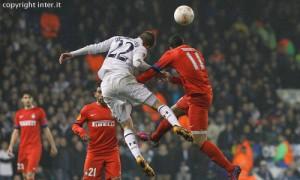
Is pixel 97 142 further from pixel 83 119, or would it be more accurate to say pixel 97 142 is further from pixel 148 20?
pixel 148 20

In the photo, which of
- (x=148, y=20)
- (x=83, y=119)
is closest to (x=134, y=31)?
(x=148, y=20)

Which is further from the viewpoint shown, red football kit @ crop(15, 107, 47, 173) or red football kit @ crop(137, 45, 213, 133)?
red football kit @ crop(15, 107, 47, 173)

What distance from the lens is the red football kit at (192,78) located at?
1330 centimetres

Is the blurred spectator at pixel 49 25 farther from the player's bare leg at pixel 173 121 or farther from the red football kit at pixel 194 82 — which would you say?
the player's bare leg at pixel 173 121

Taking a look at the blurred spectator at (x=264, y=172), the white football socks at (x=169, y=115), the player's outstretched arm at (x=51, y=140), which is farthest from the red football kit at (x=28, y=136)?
the blurred spectator at (x=264, y=172)

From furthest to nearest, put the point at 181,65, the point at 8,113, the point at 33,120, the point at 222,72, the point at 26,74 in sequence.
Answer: the point at 222,72 → the point at 26,74 → the point at 8,113 → the point at 33,120 → the point at 181,65

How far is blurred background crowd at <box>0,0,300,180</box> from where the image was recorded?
19625mm

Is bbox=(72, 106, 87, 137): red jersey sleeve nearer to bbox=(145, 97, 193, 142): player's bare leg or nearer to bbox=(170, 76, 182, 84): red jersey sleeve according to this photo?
bbox=(145, 97, 193, 142): player's bare leg

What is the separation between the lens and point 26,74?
21.5 meters

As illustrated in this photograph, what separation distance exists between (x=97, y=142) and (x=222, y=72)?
36.0 feet

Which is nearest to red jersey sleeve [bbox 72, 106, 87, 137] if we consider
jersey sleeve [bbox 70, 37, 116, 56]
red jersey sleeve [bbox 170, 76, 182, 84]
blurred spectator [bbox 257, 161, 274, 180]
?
jersey sleeve [bbox 70, 37, 116, 56]

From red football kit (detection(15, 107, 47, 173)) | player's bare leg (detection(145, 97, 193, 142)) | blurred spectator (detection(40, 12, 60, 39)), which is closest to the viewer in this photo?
player's bare leg (detection(145, 97, 193, 142))

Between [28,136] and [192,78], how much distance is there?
15.8 ft

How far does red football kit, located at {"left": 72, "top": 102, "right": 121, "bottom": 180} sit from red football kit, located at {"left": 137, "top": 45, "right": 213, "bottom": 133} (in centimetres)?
149
